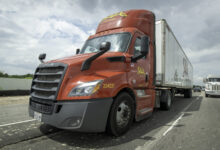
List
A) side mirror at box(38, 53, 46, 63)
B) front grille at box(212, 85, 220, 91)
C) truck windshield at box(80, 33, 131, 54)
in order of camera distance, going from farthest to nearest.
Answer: front grille at box(212, 85, 220, 91)
side mirror at box(38, 53, 46, 63)
truck windshield at box(80, 33, 131, 54)

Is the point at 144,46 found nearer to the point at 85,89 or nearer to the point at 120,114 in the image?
the point at 120,114

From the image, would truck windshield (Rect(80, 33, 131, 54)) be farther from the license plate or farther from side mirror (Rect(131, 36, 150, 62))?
the license plate

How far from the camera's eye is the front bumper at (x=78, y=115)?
104 inches

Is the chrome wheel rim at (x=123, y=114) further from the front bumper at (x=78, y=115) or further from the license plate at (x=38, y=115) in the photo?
the license plate at (x=38, y=115)

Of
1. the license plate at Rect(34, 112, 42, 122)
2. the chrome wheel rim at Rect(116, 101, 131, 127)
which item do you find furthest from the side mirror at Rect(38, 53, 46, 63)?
the chrome wheel rim at Rect(116, 101, 131, 127)

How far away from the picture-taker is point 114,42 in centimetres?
408

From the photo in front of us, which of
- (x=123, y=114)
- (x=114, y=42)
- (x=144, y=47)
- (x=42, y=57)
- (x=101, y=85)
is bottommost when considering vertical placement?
(x=123, y=114)

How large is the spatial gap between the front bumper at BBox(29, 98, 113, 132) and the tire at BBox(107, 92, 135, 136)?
0.36 m

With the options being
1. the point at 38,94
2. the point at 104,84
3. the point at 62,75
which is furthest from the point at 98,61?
the point at 38,94

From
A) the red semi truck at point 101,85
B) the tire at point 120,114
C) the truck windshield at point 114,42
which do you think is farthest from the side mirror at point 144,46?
the tire at point 120,114

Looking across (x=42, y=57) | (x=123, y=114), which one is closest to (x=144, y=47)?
(x=123, y=114)

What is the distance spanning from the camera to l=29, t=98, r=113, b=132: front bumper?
2633 mm

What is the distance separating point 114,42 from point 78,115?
7.46ft

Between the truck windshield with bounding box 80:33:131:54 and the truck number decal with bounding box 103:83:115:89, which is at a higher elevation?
the truck windshield with bounding box 80:33:131:54
